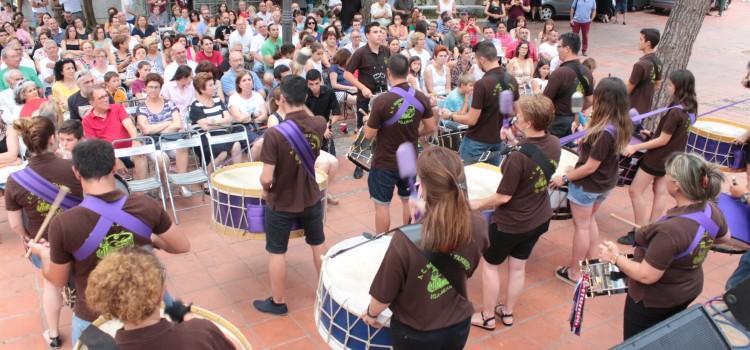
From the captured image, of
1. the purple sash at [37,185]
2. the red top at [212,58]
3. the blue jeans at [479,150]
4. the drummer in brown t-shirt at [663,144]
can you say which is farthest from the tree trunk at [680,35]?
the purple sash at [37,185]

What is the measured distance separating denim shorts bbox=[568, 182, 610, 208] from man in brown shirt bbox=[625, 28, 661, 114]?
2123 millimetres

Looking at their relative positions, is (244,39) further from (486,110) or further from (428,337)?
(428,337)

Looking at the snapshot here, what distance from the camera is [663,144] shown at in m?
5.41

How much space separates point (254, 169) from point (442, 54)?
432 centimetres

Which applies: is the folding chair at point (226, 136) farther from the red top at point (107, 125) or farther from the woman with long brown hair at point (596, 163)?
the woman with long brown hair at point (596, 163)

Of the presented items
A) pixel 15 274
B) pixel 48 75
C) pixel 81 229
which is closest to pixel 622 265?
pixel 81 229

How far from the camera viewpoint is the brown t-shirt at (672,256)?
10.3 feet

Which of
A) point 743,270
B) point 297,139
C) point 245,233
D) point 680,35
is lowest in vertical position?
point 743,270

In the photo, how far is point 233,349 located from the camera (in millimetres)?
2500

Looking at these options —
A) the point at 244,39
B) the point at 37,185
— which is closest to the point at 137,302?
the point at 37,185

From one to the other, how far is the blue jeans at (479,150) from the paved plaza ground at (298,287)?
0.97 meters

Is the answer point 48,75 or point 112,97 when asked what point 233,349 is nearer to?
point 112,97

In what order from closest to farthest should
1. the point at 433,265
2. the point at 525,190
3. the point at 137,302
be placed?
the point at 137,302, the point at 433,265, the point at 525,190

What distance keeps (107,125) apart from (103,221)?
145 inches
